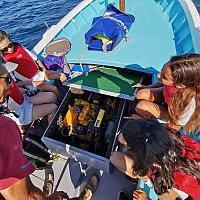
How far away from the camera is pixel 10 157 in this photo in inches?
51.8

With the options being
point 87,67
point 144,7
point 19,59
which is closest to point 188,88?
A: point 87,67

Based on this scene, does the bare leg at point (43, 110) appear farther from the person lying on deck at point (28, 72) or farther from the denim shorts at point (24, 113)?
the person lying on deck at point (28, 72)

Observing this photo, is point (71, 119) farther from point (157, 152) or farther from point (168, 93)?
point (157, 152)

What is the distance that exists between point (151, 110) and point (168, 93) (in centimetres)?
22

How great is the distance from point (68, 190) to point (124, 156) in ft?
2.61

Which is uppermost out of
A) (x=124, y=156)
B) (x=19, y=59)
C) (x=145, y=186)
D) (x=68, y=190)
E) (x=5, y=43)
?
(x=5, y=43)

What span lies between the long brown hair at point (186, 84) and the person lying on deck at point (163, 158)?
16.9 inches

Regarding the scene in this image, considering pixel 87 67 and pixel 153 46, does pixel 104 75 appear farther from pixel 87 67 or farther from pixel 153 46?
pixel 153 46

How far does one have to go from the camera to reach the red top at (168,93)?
2.55 metres

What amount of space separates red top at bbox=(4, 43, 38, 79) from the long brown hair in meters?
1.56

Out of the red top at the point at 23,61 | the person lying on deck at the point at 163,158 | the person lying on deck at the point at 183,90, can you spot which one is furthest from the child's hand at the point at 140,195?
the red top at the point at 23,61

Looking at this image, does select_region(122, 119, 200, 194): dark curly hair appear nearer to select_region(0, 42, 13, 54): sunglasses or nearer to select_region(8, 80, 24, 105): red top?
select_region(8, 80, 24, 105): red top

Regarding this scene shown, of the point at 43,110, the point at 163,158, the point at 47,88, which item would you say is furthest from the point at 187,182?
the point at 47,88

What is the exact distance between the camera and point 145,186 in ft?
7.52
